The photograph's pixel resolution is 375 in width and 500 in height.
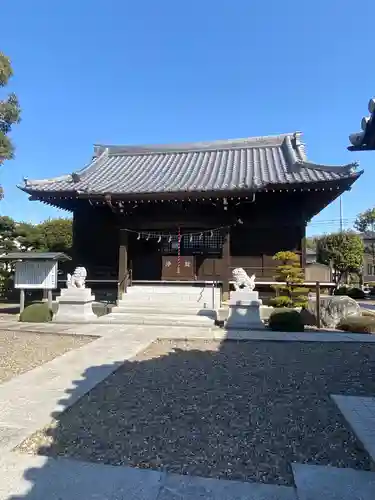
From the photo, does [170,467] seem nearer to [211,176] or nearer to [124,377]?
[124,377]

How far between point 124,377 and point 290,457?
274cm

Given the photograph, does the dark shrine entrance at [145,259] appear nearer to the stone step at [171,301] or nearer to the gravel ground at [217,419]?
the stone step at [171,301]

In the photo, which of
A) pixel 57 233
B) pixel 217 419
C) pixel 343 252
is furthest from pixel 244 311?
pixel 343 252

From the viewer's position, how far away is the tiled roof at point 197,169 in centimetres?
1224

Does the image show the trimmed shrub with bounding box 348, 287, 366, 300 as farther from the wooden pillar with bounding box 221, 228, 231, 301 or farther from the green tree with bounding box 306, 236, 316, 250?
the green tree with bounding box 306, 236, 316, 250

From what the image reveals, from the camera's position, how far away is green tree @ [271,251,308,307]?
11.2 metres

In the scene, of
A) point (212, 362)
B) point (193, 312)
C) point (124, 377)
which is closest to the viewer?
point (124, 377)

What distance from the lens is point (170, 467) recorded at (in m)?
2.61

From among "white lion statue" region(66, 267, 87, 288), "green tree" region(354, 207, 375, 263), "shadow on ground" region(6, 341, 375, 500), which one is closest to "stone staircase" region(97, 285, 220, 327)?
"white lion statue" region(66, 267, 87, 288)

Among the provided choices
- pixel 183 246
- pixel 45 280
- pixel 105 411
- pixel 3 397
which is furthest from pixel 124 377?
pixel 183 246

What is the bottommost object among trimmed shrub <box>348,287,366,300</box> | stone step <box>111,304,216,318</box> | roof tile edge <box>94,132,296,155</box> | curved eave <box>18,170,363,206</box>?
trimmed shrub <box>348,287,366,300</box>

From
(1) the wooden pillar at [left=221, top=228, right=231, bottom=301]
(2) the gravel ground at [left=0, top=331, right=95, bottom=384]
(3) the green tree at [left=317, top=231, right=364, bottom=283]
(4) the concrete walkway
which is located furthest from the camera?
(3) the green tree at [left=317, top=231, right=364, bottom=283]

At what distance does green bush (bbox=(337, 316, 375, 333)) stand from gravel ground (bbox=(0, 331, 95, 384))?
23.2 feet

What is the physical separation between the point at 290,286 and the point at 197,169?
7.15 m
